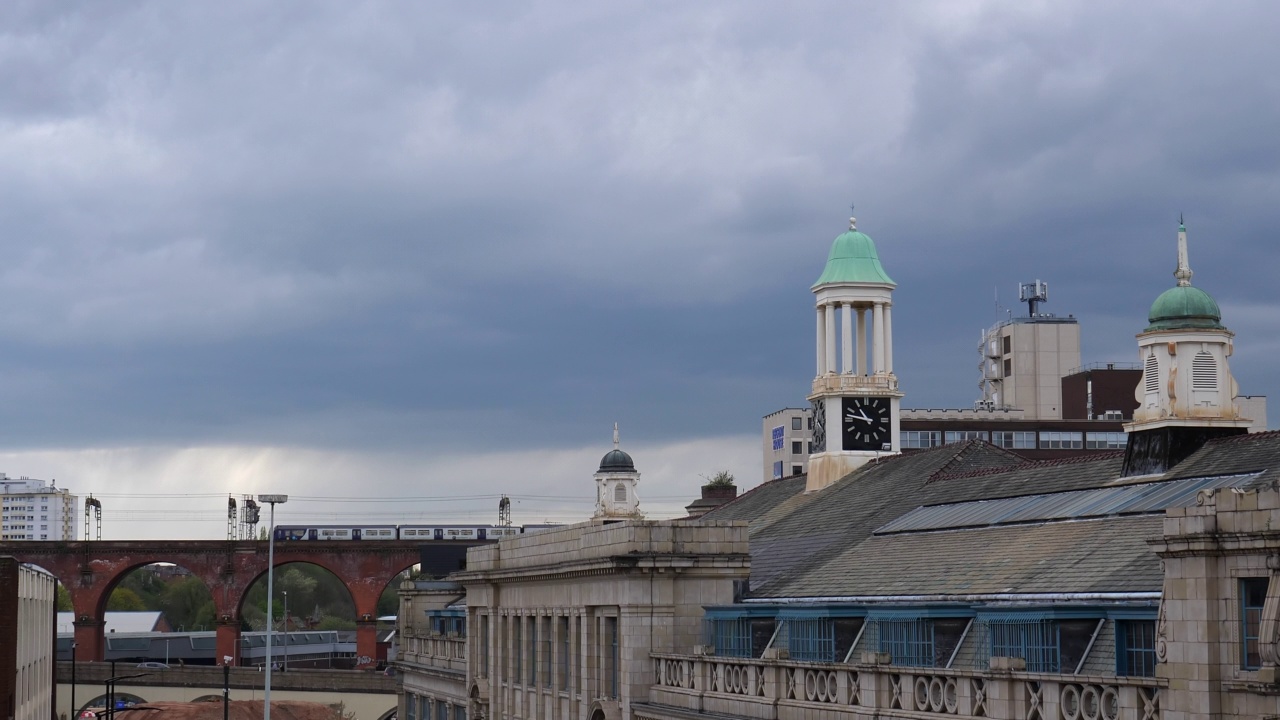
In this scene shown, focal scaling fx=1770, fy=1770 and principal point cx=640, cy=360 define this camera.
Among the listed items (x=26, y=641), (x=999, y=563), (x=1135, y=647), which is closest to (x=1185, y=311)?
(x=999, y=563)

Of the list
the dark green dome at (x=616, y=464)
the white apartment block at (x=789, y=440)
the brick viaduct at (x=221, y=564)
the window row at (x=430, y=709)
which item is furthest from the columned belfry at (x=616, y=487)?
the white apartment block at (x=789, y=440)

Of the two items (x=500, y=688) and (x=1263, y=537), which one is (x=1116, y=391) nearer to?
(x=500, y=688)

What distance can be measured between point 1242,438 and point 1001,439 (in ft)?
293

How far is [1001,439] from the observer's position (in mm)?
125125

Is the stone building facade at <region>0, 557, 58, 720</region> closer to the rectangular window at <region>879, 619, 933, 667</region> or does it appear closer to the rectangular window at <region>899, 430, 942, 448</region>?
the rectangular window at <region>879, 619, 933, 667</region>

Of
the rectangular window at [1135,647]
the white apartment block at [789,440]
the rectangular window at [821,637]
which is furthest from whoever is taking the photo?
the white apartment block at [789,440]

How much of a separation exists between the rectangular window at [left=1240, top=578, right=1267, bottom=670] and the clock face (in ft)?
130

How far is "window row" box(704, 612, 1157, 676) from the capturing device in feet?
84.3

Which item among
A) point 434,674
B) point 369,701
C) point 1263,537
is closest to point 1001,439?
point 369,701

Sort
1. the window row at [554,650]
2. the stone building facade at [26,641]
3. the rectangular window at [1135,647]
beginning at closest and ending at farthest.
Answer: the rectangular window at [1135,647] < the window row at [554,650] < the stone building facade at [26,641]

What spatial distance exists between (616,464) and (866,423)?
24367mm

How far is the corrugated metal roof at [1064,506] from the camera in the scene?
33.1 metres

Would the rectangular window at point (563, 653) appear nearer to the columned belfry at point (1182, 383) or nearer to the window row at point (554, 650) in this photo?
the window row at point (554, 650)

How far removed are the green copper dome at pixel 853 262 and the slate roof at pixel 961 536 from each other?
7.43 meters
